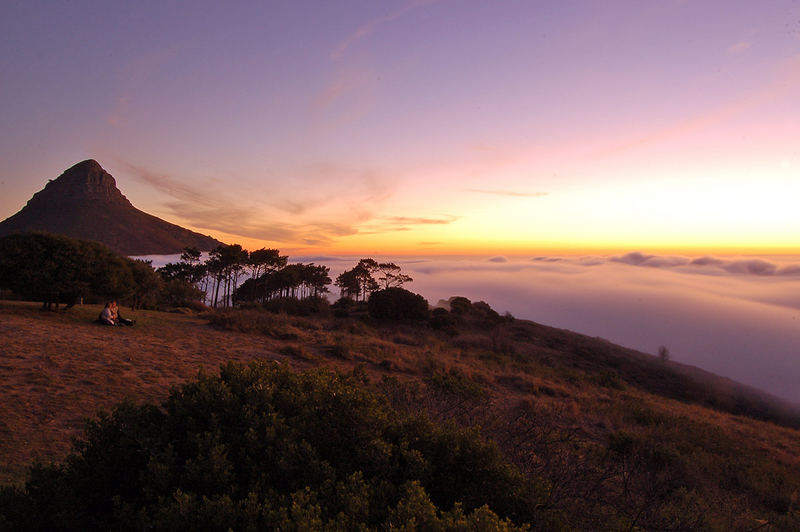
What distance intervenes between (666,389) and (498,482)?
27.0 metres

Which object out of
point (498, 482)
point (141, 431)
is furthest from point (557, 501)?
point (141, 431)

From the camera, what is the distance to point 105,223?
2670 inches

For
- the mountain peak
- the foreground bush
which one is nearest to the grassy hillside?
the foreground bush

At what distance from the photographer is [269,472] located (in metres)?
2.62

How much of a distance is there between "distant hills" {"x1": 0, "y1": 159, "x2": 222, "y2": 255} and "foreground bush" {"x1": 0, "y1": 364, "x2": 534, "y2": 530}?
215ft

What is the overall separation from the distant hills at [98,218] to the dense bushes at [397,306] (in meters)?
48.6

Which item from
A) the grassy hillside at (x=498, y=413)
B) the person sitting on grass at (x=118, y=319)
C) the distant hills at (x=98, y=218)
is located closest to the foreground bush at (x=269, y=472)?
the grassy hillside at (x=498, y=413)

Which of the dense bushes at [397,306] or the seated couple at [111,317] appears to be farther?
the dense bushes at [397,306]

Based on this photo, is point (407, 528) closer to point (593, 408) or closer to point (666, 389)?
point (593, 408)

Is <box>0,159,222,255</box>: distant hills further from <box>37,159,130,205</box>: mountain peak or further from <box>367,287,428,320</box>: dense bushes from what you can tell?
<box>367,287,428,320</box>: dense bushes

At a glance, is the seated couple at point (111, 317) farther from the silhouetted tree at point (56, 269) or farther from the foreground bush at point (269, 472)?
the foreground bush at point (269, 472)

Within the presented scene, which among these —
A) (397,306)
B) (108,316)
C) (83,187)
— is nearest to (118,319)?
(108,316)

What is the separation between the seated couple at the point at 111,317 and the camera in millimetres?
12711

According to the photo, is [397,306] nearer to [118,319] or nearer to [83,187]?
[118,319]
